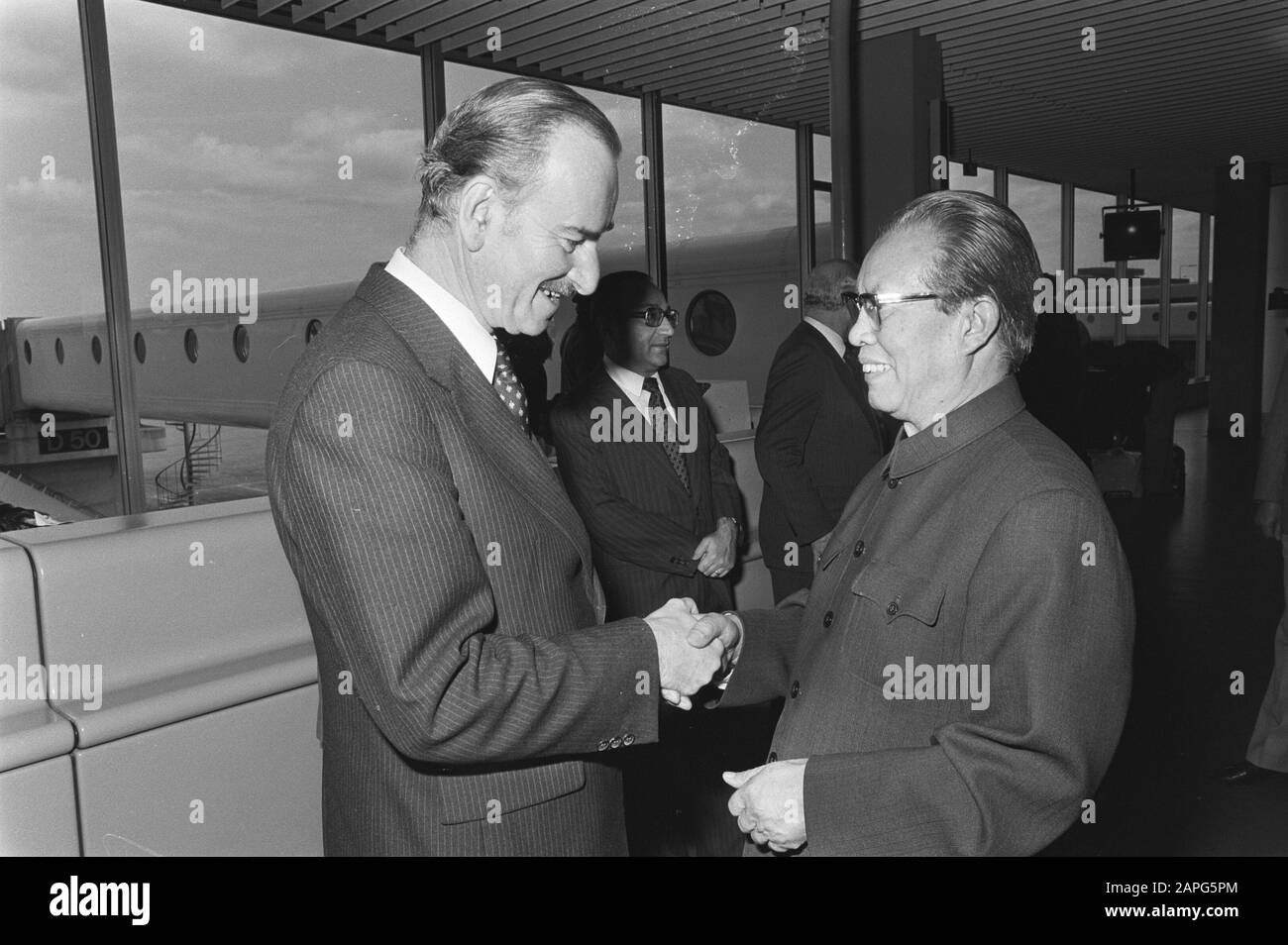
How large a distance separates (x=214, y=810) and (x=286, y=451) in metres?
1.56

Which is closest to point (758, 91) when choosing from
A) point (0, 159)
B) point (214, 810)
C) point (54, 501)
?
point (0, 159)

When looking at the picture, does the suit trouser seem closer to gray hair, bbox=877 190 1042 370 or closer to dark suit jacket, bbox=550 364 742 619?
dark suit jacket, bbox=550 364 742 619

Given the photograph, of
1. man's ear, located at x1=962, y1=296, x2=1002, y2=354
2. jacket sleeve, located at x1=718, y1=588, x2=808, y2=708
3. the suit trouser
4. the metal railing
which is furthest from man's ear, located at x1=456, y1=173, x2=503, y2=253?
the suit trouser

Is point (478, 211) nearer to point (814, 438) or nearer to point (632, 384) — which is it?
point (632, 384)

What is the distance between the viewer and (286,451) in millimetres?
1262

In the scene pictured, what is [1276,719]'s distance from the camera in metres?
3.55

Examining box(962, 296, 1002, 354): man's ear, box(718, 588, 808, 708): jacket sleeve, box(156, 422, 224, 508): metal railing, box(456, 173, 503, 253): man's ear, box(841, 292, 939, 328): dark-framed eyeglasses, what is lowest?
box(156, 422, 224, 508): metal railing

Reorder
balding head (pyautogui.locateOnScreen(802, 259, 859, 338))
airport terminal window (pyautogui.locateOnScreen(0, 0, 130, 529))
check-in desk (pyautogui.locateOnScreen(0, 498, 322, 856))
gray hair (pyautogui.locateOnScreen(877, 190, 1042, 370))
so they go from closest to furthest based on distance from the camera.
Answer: gray hair (pyautogui.locateOnScreen(877, 190, 1042, 370)), check-in desk (pyautogui.locateOnScreen(0, 498, 322, 856)), balding head (pyautogui.locateOnScreen(802, 259, 859, 338)), airport terminal window (pyautogui.locateOnScreen(0, 0, 130, 529))

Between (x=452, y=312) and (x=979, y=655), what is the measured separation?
87cm

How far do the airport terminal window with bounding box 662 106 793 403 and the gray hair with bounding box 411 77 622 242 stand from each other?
8263 mm

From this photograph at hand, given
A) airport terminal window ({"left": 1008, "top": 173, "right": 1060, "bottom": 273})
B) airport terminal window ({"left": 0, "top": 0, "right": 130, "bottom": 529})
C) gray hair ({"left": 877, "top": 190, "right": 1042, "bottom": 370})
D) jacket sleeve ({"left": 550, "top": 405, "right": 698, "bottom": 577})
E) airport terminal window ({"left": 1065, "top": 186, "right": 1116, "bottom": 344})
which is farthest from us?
airport terminal window ({"left": 1065, "top": 186, "right": 1116, "bottom": 344})

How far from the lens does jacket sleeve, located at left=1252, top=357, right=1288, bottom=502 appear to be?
3.62 metres

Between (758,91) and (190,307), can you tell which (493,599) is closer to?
(190,307)

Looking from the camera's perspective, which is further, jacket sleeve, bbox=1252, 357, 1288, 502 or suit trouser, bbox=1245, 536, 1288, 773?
jacket sleeve, bbox=1252, 357, 1288, 502
